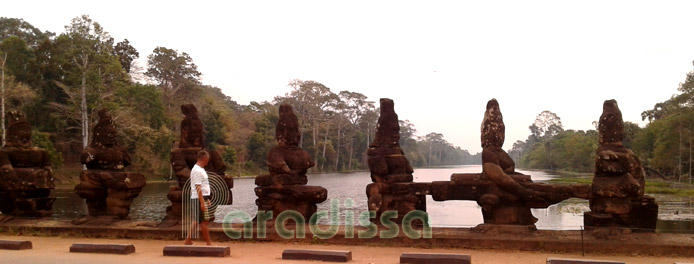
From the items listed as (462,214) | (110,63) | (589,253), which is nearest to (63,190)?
(110,63)

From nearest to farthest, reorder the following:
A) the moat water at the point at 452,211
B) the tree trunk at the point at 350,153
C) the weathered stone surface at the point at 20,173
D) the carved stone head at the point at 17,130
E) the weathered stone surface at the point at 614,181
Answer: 1. the weathered stone surface at the point at 614,181
2. the weathered stone surface at the point at 20,173
3. the carved stone head at the point at 17,130
4. the moat water at the point at 452,211
5. the tree trunk at the point at 350,153

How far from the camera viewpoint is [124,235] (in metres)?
9.42

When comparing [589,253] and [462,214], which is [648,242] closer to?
[589,253]

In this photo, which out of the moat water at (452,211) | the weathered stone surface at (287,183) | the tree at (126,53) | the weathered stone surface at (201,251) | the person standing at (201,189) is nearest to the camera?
the weathered stone surface at (201,251)

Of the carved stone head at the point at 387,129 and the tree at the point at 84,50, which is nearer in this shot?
the carved stone head at the point at 387,129

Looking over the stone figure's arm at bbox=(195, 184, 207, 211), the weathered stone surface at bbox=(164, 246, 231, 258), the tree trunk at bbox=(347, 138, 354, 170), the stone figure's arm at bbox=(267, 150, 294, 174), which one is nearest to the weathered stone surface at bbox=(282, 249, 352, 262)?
the weathered stone surface at bbox=(164, 246, 231, 258)

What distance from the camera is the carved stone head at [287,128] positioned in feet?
31.4

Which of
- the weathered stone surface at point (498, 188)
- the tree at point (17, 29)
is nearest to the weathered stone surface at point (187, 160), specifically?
the weathered stone surface at point (498, 188)

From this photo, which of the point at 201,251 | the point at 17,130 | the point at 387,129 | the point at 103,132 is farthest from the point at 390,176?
the point at 17,130

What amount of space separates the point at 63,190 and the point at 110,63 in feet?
33.6

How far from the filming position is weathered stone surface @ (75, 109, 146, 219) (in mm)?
9844

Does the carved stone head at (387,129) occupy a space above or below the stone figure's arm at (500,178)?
above

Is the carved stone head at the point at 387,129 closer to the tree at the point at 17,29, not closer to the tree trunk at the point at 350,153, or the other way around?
the tree trunk at the point at 350,153

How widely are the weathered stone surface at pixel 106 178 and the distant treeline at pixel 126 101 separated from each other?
28371 millimetres
